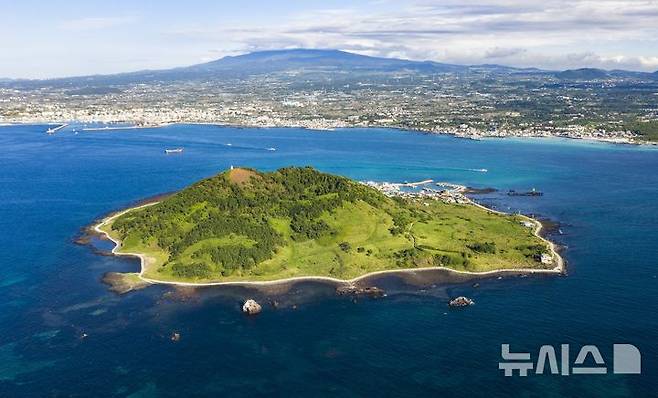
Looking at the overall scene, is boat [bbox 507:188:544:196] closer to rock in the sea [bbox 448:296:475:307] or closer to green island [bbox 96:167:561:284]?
green island [bbox 96:167:561:284]

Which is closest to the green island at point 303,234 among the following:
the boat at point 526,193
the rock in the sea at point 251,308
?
the rock in the sea at point 251,308

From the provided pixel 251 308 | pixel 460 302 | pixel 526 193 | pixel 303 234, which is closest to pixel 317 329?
pixel 251 308

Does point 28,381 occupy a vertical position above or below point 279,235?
below

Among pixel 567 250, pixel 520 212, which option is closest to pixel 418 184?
pixel 520 212

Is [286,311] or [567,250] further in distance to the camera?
[567,250]

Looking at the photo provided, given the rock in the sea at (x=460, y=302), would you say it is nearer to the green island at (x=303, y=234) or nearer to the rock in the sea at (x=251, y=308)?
the green island at (x=303, y=234)

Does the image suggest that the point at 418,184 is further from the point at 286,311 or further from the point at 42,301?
the point at 42,301

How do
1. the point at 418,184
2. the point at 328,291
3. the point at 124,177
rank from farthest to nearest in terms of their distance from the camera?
1. the point at 124,177
2. the point at 418,184
3. the point at 328,291

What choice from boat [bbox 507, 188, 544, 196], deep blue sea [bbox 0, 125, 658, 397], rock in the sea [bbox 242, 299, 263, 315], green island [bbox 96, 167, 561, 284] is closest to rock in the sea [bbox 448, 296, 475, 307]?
deep blue sea [bbox 0, 125, 658, 397]

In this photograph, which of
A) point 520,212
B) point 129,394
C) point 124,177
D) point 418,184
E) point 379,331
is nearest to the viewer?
point 129,394
